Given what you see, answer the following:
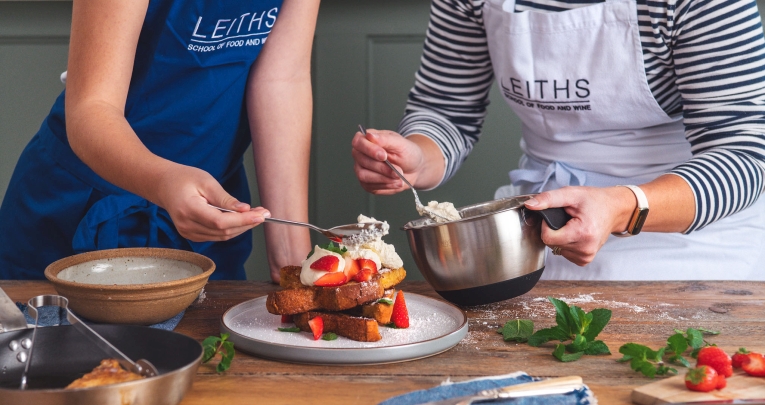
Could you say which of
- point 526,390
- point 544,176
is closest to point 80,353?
point 526,390

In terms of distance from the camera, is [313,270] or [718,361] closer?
[718,361]

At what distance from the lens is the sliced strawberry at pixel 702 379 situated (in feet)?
2.77

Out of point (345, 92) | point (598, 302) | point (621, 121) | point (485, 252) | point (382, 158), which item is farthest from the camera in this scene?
point (345, 92)

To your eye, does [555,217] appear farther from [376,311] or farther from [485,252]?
[376,311]

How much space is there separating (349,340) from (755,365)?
1.71ft

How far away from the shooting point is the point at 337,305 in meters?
1.08

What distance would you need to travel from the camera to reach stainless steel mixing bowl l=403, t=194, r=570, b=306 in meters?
1.15

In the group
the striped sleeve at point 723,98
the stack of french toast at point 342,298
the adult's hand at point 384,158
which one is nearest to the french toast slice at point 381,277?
the stack of french toast at point 342,298

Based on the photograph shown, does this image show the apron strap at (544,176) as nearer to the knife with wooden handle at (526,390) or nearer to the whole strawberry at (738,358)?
the whole strawberry at (738,358)

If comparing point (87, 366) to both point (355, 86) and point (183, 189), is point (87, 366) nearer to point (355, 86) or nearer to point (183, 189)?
point (183, 189)

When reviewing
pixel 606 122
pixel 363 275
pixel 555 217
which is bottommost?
pixel 363 275

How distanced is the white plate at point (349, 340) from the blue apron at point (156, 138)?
45cm

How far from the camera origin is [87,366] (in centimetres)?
90

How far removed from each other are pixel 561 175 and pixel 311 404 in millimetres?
1062
